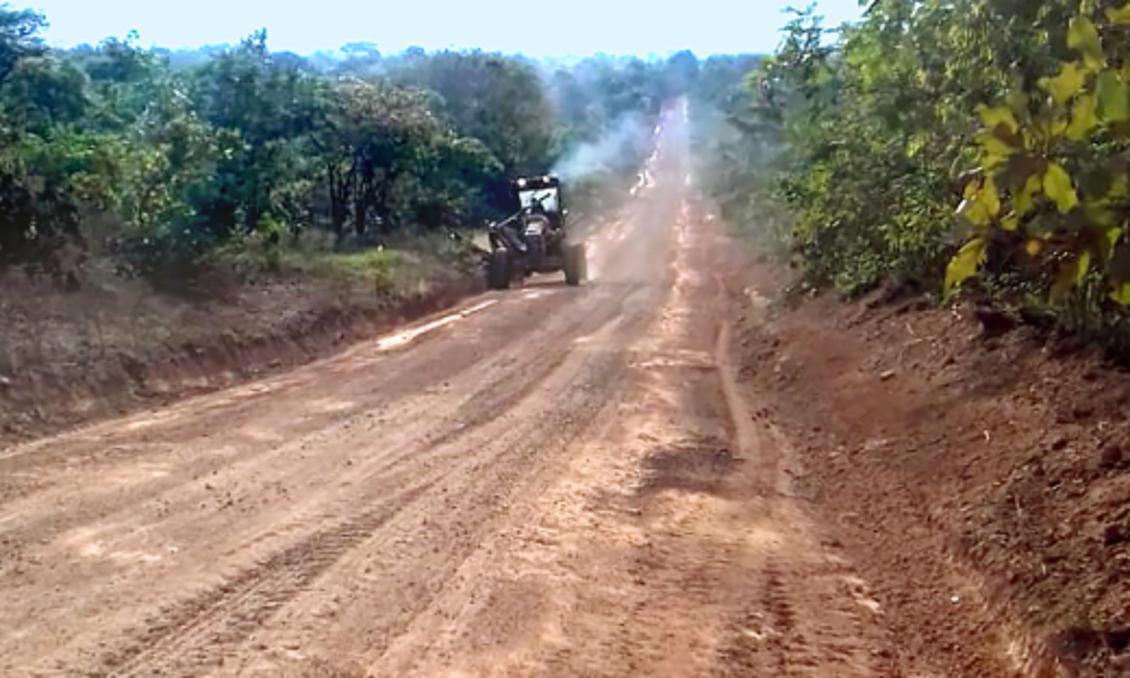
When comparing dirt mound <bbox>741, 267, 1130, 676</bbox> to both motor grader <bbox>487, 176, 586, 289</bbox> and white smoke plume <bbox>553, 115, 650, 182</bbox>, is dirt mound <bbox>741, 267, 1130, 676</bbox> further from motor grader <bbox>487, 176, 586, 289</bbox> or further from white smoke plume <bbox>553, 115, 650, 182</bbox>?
white smoke plume <bbox>553, 115, 650, 182</bbox>

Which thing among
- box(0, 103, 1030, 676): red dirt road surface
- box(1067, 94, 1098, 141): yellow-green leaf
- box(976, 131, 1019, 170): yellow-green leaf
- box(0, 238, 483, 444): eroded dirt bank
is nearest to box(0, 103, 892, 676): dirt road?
box(0, 103, 1030, 676): red dirt road surface

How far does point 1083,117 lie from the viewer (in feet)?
8.89

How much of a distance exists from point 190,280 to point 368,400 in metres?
6.43

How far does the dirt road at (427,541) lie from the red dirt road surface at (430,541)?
0.02 m

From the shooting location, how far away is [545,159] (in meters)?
57.1

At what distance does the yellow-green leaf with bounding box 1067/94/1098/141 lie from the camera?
2.70 metres

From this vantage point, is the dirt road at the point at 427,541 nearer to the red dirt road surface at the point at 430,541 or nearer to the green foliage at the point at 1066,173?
the red dirt road surface at the point at 430,541

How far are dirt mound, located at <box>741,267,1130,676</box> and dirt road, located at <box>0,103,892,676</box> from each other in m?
0.42

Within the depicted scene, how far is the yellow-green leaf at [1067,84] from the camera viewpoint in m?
2.71

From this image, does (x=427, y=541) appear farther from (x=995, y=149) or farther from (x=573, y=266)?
(x=573, y=266)

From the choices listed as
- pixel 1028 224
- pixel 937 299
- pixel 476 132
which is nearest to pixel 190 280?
pixel 937 299

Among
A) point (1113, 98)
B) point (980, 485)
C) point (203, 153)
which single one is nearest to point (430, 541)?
point (980, 485)

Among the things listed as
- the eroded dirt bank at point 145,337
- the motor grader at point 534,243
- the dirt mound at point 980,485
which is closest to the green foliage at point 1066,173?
the dirt mound at point 980,485

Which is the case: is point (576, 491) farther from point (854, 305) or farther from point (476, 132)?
point (476, 132)
